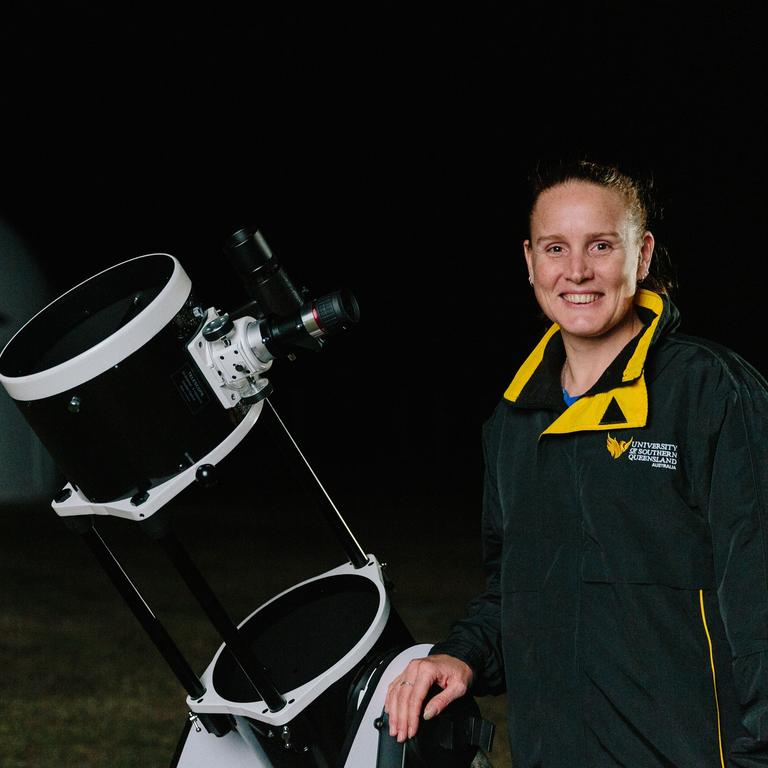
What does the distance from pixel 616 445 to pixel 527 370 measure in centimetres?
24

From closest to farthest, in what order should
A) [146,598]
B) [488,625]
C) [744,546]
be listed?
1. [744,546]
2. [488,625]
3. [146,598]

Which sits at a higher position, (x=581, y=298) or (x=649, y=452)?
(x=581, y=298)

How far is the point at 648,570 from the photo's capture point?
1297 mm

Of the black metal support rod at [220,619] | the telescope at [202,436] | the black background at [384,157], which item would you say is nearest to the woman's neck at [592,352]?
the telescope at [202,436]

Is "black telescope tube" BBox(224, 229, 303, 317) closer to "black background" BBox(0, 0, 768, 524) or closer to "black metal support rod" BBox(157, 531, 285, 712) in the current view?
"black metal support rod" BBox(157, 531, 285, 712)

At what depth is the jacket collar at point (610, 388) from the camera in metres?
1.33

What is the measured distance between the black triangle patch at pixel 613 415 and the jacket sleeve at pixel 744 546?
4.8 inches

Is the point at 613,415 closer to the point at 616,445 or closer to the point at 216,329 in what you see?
the point at 616,445

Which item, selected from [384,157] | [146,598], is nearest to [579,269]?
[146,598]

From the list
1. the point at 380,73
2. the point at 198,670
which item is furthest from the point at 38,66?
the point at 198,670

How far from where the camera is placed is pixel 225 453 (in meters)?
1.47

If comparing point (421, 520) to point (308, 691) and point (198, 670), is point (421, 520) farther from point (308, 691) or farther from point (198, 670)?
point (308, 691)

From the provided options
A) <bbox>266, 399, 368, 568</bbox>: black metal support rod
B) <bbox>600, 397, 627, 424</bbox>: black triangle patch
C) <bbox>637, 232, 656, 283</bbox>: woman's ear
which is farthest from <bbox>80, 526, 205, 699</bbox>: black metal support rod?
<bbox>637, 232, 656, 283</bbox>: woman's ear

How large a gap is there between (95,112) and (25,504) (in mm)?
3911
